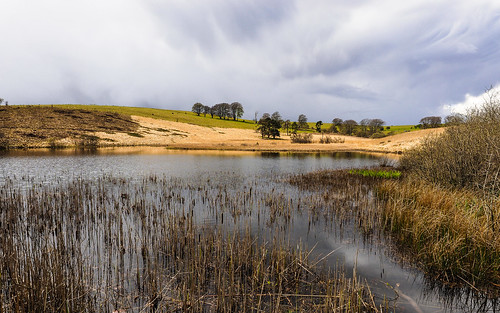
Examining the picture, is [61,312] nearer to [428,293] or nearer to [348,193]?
[428,293]

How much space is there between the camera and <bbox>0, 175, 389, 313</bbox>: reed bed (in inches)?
214

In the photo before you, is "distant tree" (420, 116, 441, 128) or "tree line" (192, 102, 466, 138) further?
"distant tree" (420, 116, 441, 128)

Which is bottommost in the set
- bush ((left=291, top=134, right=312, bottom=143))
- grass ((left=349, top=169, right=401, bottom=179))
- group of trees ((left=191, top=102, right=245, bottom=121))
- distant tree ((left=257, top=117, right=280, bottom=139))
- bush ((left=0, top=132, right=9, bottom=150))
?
grass ((left=349, top=169, right=401, bottom=179))

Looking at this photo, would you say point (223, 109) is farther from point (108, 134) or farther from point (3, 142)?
point (3, 142)

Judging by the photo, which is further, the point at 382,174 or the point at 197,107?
the point at 197,107

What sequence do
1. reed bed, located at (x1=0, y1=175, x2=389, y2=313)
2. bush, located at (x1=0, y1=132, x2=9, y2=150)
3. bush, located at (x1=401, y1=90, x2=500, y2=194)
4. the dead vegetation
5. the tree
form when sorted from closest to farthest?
reed bed, located at (x1=0, y1=175, x2=389, y2=313) → bush, located at (x1=401, y1=90, x2=500, y2=194) → bush, located at (x1=0, y1=132, x2=9, y2=150) → the dead vegetation → the tree

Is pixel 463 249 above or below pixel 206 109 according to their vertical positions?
below

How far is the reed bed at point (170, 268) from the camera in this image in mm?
5438

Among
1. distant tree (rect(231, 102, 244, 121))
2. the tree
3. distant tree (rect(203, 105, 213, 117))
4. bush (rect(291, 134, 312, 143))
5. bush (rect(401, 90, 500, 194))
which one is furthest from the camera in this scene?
distant tree (rect(203, 105, 213, 117))

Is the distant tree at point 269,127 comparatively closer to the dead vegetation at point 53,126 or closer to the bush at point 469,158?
the dead vegetation at point 53,126

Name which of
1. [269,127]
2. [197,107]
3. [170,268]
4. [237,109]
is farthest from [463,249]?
[197,107]

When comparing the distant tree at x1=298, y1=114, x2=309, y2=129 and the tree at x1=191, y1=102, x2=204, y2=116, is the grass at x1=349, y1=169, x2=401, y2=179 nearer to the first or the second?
the distant tree at x1=298, y1=114, x2=309, y2=129

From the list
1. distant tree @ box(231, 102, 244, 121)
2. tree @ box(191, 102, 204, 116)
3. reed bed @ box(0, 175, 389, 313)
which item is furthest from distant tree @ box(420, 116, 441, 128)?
reed bed @ box(0, 175, 389, 313)

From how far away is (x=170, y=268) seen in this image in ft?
24.6
